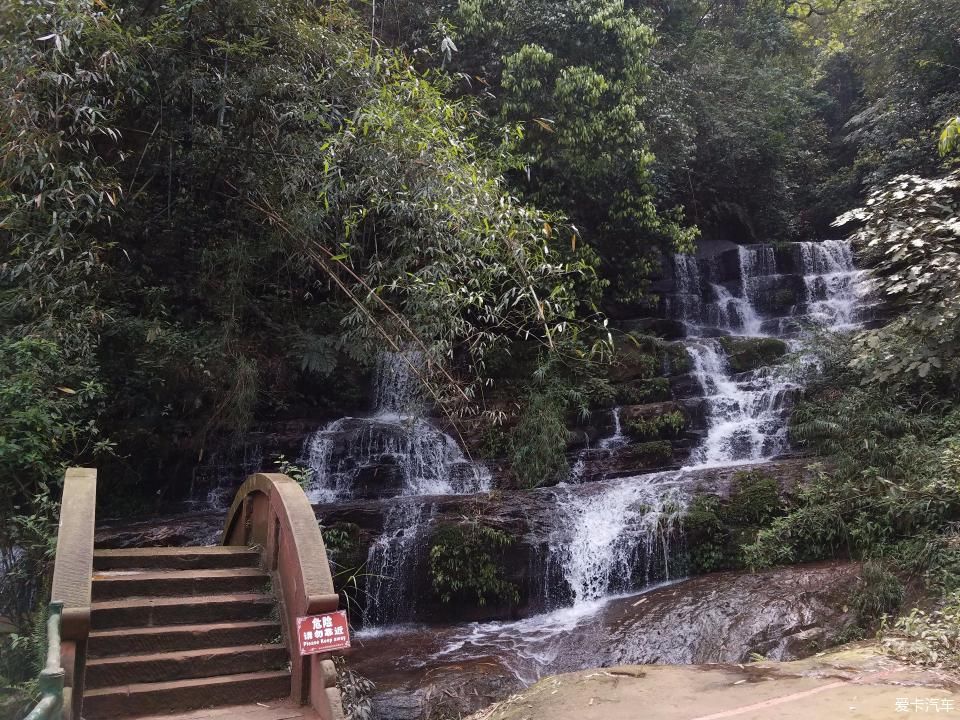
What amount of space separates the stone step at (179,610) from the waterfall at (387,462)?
5638mm

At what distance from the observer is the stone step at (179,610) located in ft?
16.2

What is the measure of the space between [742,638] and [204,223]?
8.80 m

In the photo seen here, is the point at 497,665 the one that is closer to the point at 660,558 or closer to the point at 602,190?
the point at 660,558

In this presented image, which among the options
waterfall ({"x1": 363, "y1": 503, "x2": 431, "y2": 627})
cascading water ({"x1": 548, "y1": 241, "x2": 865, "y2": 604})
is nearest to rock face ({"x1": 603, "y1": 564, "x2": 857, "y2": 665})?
cascading water ({"x1": 548, "y1": 241, "x2": 865, "y2": 604})

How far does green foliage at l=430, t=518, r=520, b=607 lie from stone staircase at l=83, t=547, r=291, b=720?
340 cm

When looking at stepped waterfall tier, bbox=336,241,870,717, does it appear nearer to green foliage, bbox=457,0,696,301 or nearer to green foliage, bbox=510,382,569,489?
green foliage, bbox=510,382,569,489

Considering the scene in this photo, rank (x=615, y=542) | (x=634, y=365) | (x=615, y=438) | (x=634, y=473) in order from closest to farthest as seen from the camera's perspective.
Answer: (x=615, y=542) → (x=634, y=473) → (x=615, y=438) → (x=634, y=365)

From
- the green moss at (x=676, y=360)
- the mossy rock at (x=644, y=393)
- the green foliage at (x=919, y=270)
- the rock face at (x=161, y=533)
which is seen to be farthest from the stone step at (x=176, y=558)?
the green moss at (x=676, y=360)

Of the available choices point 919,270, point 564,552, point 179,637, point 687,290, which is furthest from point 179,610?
point 687,290

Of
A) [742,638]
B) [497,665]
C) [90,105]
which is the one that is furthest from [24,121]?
[742,638]

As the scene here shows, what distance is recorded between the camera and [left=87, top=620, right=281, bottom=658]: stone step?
188 inches

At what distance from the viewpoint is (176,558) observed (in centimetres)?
572

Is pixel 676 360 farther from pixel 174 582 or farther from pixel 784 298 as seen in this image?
pixel 174 582

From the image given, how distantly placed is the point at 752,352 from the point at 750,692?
9841 millimetres
